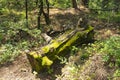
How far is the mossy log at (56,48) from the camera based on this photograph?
9078 millimetres

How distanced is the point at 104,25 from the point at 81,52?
4.54 meters

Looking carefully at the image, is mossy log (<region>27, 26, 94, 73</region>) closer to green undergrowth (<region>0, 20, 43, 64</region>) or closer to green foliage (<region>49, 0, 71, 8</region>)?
green undergrowth (<region>0, 20, 43, 64</region>)

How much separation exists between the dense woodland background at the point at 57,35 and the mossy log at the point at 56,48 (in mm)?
260

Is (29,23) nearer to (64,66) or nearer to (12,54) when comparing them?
(12,54)

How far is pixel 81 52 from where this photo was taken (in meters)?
9.95

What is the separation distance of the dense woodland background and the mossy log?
0.26 metres

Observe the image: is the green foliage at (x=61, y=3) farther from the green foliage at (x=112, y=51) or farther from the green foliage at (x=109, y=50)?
the green foliage at (x=112, y=51)

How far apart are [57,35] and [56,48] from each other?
247 cm

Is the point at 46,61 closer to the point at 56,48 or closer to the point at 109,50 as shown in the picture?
the point at 56,48

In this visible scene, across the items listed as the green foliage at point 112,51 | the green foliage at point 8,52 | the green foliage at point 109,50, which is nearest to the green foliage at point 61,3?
the green foliage at point 8,52

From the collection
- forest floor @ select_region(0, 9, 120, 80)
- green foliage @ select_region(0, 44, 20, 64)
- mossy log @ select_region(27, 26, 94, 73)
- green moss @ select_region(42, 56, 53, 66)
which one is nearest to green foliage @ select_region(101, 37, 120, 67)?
forest floor @ select_region(0, 9, 120, 80)

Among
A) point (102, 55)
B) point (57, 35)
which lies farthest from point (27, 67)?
point (102, 55)

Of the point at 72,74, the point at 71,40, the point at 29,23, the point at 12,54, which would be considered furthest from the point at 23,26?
the point at 72,74

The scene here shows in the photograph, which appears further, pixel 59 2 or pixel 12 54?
pixel 59 2
